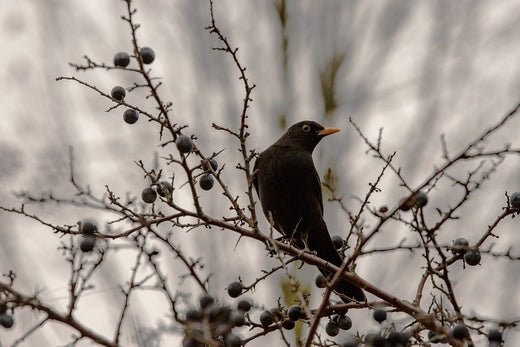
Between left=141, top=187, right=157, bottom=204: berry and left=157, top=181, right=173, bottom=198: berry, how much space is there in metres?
0.03

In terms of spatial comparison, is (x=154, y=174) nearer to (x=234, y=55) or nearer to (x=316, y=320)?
(x=234, y=55)

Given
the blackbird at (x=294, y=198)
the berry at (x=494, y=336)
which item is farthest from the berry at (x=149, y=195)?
the blackbird at (x=294, y=198)

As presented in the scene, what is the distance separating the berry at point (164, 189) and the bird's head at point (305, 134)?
7.52ft

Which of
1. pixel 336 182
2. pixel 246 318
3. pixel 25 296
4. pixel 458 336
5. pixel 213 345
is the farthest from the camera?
pixel 336 182

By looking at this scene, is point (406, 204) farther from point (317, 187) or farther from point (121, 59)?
point (317, 187)

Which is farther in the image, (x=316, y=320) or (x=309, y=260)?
(x=309, y=260)

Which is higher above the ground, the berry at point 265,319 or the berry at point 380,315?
the berry at point 265,319

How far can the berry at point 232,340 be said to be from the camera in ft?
7.78

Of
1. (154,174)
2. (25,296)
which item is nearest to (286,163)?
(154,174)

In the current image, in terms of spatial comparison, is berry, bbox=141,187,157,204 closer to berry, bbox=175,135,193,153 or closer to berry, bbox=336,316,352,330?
berry, bbox=175,135,193,153

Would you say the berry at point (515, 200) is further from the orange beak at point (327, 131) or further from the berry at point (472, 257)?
the orange beak at point (327, 131)

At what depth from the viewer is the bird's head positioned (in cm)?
555

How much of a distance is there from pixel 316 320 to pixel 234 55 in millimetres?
1364

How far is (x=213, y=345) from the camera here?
2.02 meters
